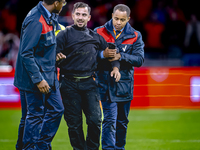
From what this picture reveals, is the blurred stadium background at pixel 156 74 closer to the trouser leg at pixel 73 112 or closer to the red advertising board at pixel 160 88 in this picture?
the red advertising board at pixel 160 88

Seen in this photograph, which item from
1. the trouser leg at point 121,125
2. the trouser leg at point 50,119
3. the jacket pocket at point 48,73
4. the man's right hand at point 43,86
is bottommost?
Result: the trouser leg at point 121,125

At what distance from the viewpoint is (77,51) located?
4570mm

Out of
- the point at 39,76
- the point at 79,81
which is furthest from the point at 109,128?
the point at 39,76

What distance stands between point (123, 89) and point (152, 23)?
8216 millimetres

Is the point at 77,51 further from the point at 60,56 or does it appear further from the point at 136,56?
the point at 136,56

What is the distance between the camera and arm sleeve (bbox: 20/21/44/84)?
13.5ft

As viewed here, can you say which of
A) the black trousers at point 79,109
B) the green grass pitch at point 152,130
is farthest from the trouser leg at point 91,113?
the green grass pitch at point 152,130

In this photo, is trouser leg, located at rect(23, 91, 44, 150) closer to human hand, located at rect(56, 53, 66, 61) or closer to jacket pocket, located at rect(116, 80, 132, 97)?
human hand, located at rect(56, 53, 66, 61)

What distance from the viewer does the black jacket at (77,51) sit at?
15.0 ft

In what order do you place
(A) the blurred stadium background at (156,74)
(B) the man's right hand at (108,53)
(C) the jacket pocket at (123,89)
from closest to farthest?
(B) the man's right hand at (108,53) → (C) the jacket pocket at (123,89) → (A) the blurred stadium background at (156,74)

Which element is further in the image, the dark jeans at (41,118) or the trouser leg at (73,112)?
the trouser leg at (73,112)

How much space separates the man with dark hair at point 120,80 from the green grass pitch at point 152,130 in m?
1.05

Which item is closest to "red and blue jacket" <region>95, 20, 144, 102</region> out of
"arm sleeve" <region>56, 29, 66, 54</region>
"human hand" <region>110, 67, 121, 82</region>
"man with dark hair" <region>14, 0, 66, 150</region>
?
"human hand" <region>110, 67, 121, 82</region>

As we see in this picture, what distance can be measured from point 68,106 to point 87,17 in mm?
1133
